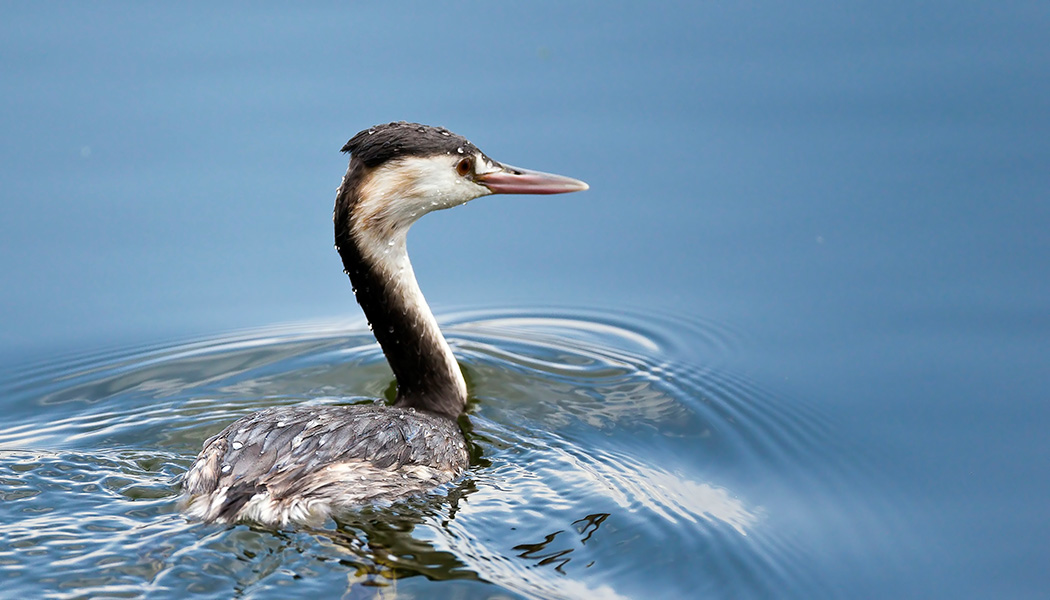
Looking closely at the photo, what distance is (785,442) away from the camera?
6543mm

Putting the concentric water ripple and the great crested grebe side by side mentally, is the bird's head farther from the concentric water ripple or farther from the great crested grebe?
the concentric water ripple

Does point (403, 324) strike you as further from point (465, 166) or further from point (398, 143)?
point (398, 143)

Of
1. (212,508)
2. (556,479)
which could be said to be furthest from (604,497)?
(212,508)

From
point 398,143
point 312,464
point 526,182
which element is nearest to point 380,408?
point 312,464

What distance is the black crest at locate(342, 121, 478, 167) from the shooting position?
6.40 metres

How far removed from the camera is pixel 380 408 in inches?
252

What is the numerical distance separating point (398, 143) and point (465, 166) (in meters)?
0.47

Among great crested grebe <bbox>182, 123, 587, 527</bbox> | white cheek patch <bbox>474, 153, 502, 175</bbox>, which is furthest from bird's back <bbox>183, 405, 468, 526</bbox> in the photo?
white cheek patch <bbox>474, 153, 502, 175</bbox>

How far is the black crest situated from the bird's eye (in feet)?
0.23

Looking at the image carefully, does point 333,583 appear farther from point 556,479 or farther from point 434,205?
point 434,205

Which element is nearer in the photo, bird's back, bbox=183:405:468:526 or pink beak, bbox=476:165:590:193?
bird's back, bbox=183:405:468:526

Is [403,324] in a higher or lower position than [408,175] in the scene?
lower

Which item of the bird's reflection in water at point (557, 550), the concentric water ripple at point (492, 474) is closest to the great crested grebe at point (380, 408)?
the concentric water ripple at point (492, 474)

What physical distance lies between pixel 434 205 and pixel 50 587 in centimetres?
291
